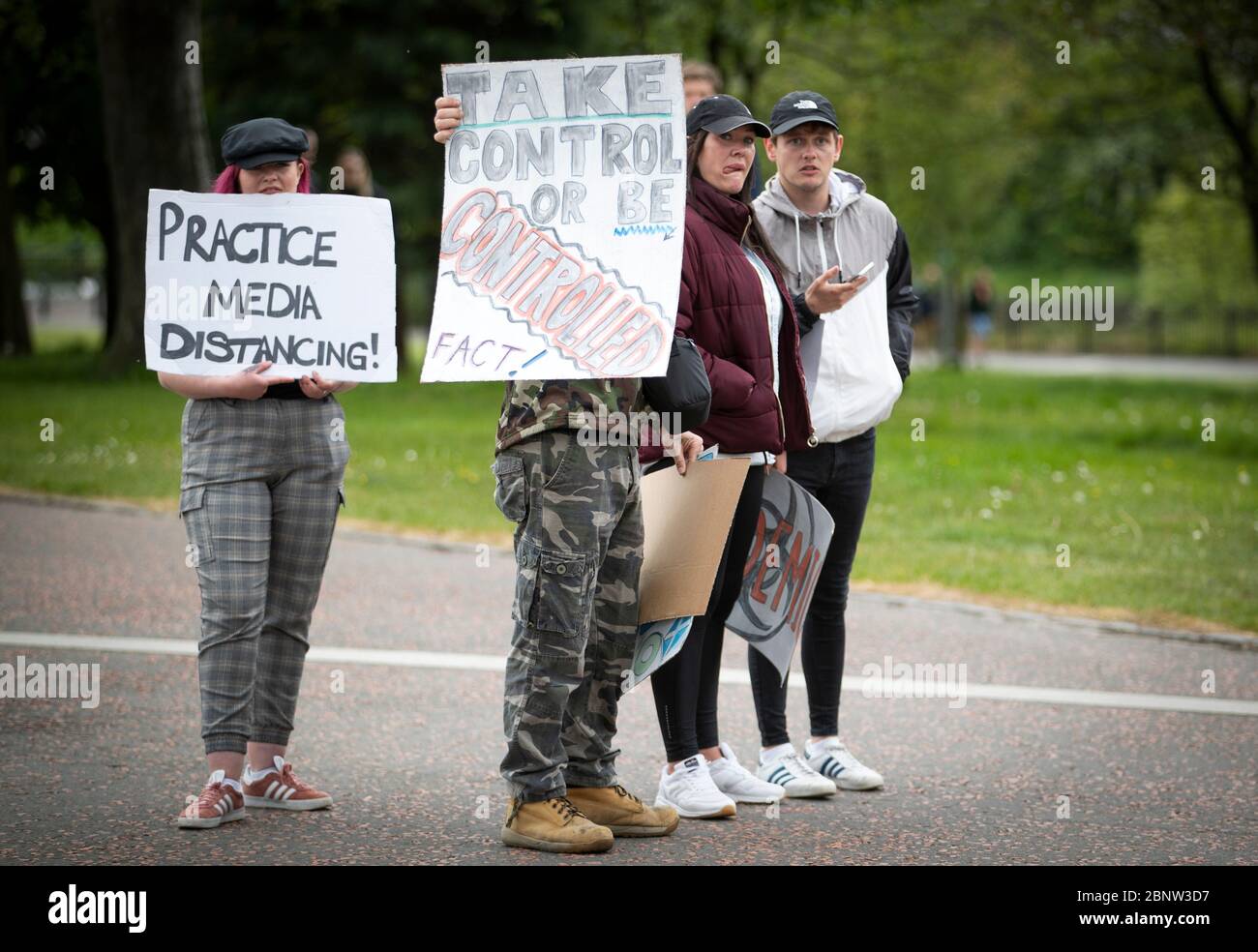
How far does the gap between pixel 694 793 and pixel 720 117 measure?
2.08 metres

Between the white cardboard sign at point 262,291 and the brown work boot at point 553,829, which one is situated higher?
the white cardboard sign at point 262,291

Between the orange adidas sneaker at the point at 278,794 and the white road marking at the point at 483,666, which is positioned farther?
the white road marking at the point at 483,666

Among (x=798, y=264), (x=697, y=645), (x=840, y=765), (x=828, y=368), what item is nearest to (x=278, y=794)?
(x=697, y=645)

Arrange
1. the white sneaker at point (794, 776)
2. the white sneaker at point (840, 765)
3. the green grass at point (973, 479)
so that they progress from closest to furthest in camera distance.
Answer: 1. the white sneaker at point (794, 776)
2. the white sneaker at point (840, 765)
3. the green grass at point (973, 479)

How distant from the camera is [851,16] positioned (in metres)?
25.0

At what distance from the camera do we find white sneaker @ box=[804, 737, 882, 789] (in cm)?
577

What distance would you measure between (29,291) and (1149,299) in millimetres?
33571

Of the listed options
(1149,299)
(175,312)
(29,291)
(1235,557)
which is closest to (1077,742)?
(175,312)

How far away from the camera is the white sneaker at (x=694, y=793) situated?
5.32 m

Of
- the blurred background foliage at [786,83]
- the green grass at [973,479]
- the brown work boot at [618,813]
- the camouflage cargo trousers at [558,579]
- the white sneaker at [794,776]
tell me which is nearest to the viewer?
the camouflage cargo trousers at [558,579]

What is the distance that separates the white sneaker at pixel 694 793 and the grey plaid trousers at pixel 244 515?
1317mm
